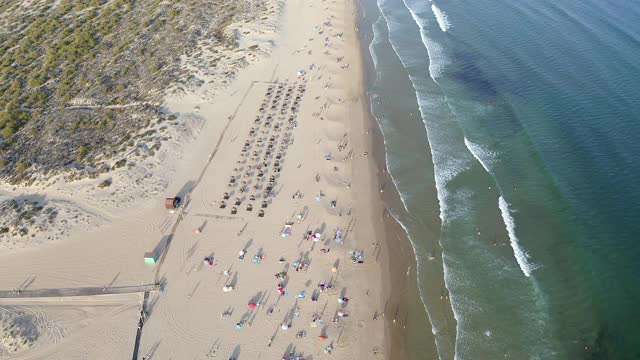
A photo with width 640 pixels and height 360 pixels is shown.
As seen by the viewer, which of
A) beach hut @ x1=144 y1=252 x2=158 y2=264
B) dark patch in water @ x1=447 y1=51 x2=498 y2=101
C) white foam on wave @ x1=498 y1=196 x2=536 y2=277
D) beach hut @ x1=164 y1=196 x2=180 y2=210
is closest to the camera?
white foam on wave @ x1=498 y1=196 x2=536 y2=277

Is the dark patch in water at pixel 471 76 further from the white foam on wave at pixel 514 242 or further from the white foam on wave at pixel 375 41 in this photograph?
the white foam on wave at pixel 514 242

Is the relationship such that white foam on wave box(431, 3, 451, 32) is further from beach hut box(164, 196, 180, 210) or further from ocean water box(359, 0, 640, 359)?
beach hut box(164, 196, 180, 210)

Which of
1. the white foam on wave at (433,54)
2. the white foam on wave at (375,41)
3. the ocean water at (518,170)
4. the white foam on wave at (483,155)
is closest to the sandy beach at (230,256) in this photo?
the ocean water at (518,170)

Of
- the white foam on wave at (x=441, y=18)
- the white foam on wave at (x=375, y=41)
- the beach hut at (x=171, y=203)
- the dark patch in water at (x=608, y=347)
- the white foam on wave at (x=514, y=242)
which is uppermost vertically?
the white foam on wave at (x=441, y=18)

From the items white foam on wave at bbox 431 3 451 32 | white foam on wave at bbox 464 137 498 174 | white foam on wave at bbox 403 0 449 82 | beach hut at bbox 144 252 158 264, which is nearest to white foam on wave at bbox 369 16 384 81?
white foam on wave at bbox 403 0 449 82

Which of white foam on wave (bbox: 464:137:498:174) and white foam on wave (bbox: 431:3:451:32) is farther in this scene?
white foam on wave (bbox: 431:3:451:32)

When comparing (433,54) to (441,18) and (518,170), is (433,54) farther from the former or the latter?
(518,170)
